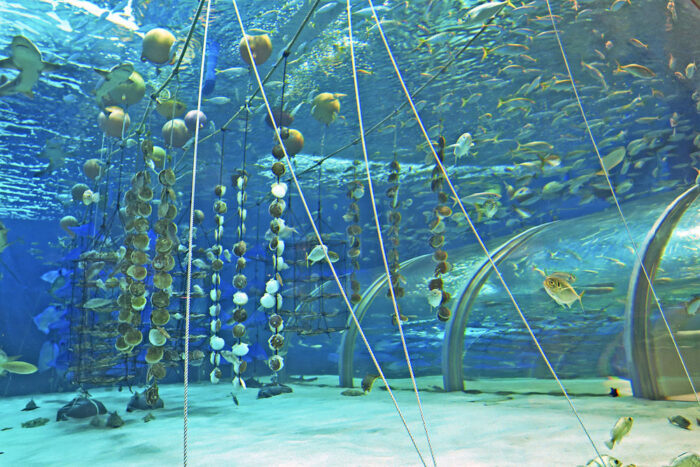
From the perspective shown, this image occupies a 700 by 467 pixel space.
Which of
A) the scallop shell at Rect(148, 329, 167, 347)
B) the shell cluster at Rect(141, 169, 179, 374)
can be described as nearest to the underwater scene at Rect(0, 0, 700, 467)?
the shell cluster at Rect(141, 169, 179, 374)

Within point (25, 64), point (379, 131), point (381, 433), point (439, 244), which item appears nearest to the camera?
point (25, 64)

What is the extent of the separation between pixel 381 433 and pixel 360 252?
4.52 m

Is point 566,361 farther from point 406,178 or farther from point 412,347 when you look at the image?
point 406,178

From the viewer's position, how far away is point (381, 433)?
5.52 meters

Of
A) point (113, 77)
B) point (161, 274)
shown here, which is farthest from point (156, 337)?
point (113, 77)

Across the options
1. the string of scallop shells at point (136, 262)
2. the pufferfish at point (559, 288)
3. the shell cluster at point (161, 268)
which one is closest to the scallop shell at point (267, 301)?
the shell cluster at point (161, 268)

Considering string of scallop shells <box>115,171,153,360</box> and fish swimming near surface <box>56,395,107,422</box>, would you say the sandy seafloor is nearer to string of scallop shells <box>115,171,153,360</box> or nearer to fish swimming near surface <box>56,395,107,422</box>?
fish swimming near surface <box>56,395,107,422</box>

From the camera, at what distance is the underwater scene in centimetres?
492

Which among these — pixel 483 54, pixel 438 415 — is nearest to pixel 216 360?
pixel 438 415

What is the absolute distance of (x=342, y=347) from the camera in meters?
10.2

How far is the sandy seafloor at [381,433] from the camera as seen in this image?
14.1 feet

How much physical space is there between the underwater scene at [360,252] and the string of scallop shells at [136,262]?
0.03m

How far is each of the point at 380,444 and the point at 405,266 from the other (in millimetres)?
6870

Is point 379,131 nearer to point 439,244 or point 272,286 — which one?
point 439,244
